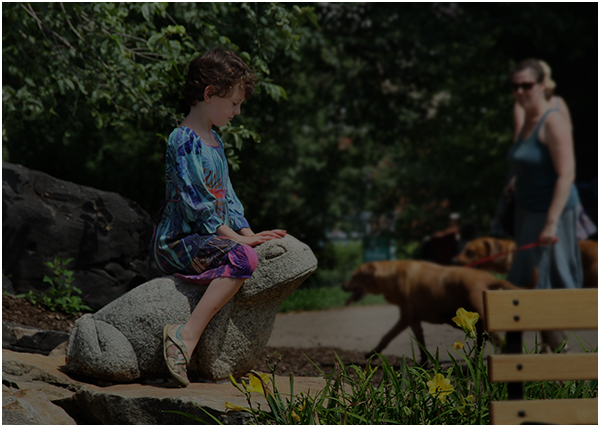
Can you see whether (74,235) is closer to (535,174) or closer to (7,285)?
(7,285)

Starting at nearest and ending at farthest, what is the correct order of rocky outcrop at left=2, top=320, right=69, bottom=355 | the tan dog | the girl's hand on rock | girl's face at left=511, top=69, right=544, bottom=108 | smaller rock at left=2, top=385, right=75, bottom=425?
smaller rock at left=2, top=385, right=75, bottom=425, the girl's hand on rock, rocky outcrop at left=2, top=320, right=69, bottom=355, girl's face at left=511, top=69, right=544, bottom=108, the tan dog

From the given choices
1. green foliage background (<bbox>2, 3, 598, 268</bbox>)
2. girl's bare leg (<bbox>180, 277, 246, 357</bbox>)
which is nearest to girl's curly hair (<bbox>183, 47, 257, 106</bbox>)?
girl's bare leg (<bbox>180, 277, 246, 357</bbox>)

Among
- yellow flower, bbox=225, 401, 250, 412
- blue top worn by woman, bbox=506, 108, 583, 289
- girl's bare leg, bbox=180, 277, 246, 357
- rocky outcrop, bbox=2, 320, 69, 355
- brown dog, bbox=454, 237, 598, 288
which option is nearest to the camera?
yellow flower, bbox=225, 401, 250, 412

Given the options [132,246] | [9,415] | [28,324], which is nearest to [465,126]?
[132,246]

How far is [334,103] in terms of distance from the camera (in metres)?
13.4

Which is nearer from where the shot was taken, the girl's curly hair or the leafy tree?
the girl's curly hair

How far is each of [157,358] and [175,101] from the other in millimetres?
3610

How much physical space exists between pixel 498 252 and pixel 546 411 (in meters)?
5.67

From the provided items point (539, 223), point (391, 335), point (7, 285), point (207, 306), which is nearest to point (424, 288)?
point (391, 335)

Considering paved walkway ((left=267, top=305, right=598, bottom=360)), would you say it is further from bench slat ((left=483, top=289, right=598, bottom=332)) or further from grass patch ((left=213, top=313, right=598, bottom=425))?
bench slat ((left=483, top=289, right=598, bottom=332))

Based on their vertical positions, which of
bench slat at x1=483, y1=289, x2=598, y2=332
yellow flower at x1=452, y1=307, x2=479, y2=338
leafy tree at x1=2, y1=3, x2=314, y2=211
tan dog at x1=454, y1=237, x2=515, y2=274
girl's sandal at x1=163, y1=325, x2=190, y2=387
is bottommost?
girl's sandal at x1=163, y1=325, x2=190, y2=387

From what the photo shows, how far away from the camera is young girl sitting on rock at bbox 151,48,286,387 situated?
2803 millimetres

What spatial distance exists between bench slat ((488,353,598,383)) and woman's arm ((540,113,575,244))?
10.6 feet

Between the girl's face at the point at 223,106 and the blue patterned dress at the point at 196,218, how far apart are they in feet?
0.48
